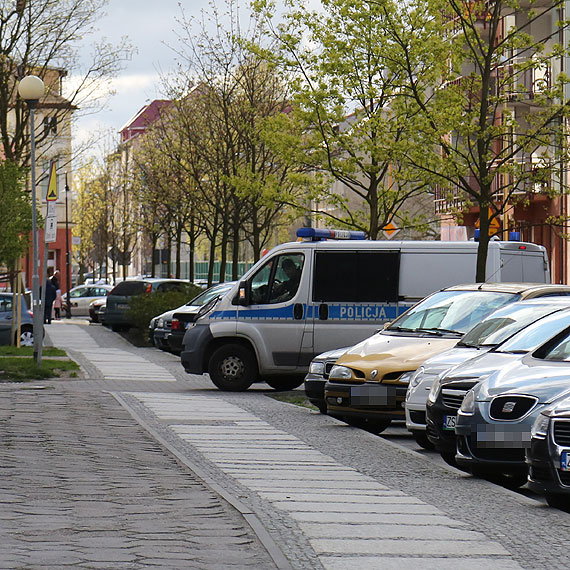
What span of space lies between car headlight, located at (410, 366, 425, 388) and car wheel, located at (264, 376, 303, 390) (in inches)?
341

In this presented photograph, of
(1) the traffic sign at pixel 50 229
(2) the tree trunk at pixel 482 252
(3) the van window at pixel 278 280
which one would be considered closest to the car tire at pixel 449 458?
(2) the tree trunk at pixel 482 252

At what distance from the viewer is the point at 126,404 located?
61.4 feet

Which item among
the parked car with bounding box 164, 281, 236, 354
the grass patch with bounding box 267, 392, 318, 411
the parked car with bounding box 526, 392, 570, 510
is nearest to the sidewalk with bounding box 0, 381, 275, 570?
the parked car with bounding box 526, 392, 570, 510

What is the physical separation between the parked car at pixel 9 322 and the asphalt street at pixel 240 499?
47.3ft

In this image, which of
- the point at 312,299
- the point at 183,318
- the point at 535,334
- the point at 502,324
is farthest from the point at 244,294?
the point at 535,334

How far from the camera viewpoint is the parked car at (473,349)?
14.2m

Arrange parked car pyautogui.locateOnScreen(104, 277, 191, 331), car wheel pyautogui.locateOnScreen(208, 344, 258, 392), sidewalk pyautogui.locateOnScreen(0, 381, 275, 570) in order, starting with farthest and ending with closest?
parked car pyautogui.locateOnScreen(104, 277, 191, 331) → car wheel pyautogui.locateOnScreen(208, 344, 258, 392) → sidewalk pyautogui.locateOnScreen(0, 381, 275, 570)

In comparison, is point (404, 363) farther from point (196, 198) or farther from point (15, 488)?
point (196, 198)

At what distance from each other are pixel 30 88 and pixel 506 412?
1602cm

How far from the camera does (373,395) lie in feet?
52.2

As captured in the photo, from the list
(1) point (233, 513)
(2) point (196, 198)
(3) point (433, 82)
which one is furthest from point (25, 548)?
(2) point (196, 198)

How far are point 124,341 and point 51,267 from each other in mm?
31118

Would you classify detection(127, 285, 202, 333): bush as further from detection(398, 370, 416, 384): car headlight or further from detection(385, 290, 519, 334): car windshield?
detection(398, 370, 416, 384): car headlight

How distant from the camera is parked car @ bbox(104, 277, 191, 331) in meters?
41.6
